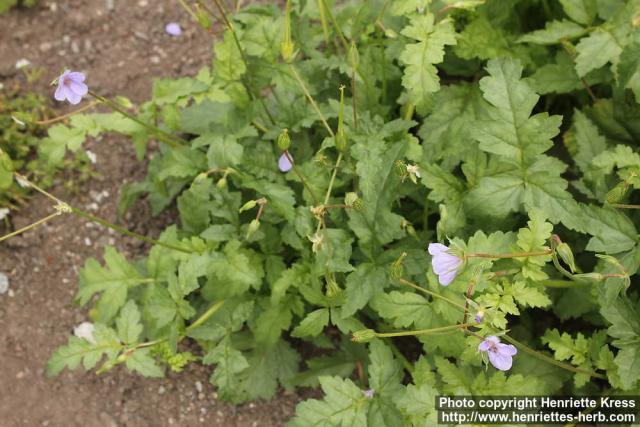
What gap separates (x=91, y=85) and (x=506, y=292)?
2564mm

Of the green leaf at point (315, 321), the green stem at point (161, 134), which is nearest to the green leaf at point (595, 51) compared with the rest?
the green leaf at point (315, 321)

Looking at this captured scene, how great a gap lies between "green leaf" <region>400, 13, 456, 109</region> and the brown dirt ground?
4.94 ft

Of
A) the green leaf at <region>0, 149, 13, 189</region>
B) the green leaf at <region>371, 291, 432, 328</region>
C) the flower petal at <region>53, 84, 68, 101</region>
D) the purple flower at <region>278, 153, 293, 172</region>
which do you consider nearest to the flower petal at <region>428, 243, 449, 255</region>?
the green leaf at <region>371, 291, 432, 328</region>

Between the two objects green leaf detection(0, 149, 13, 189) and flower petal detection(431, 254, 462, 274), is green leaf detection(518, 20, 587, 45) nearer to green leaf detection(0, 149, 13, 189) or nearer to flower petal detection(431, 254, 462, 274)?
flower petal detection(431, 254, 462, 274)

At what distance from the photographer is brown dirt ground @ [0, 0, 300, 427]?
3.01m

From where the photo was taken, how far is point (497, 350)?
2.05 m

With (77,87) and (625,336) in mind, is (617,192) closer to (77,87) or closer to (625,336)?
(625,336)

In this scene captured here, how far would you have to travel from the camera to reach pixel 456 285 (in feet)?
7.84

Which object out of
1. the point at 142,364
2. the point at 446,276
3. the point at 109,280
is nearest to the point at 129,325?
the point at 142,364

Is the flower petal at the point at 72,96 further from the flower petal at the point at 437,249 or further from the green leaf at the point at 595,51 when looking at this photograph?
the green leaf at the point at 595,51

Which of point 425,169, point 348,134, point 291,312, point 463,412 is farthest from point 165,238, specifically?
point 463,412

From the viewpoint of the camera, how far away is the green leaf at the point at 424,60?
8.36 ft

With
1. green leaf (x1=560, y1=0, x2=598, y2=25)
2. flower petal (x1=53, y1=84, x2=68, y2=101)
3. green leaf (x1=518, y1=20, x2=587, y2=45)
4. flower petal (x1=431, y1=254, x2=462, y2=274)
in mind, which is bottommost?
flower petal (x1=431, y1=254, x2=462, y2=274)

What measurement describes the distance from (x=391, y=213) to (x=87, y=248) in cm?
165
